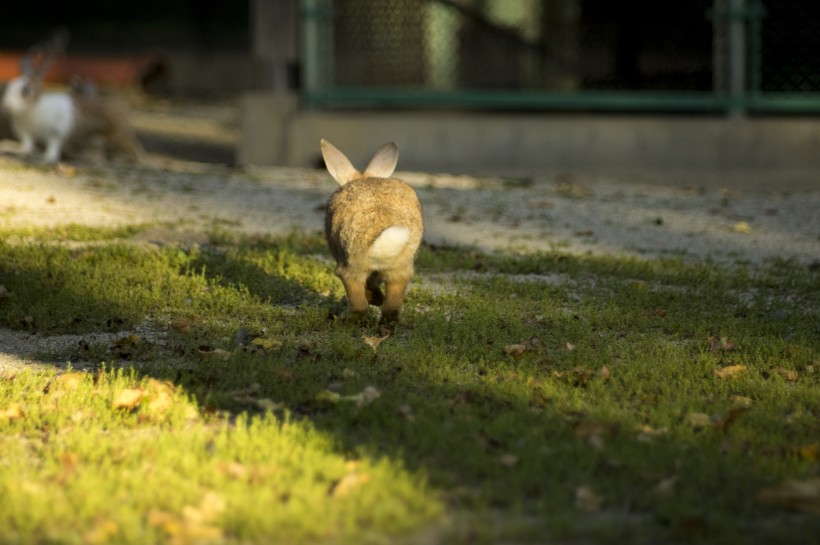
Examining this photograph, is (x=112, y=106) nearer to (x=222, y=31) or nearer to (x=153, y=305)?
(x=153, y=305)

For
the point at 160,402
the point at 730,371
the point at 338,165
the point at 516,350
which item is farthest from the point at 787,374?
the point at 160,402

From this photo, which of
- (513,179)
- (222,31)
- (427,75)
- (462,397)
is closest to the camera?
(462,397)

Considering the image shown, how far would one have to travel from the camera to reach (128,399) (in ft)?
15.1

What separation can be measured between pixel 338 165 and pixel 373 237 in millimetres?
785

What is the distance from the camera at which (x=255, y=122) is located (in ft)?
40.8

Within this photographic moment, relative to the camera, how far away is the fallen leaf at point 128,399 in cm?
458

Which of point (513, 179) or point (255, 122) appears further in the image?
point (255, 122)

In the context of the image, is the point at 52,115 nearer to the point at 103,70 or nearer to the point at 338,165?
the point at 338,165

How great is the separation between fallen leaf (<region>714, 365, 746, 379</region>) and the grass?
2 cm

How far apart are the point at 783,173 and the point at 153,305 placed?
7.48 metres

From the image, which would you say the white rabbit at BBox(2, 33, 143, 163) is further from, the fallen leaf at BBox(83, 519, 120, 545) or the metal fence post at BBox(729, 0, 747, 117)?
the fallen leaf at BBox(83, 519, 120, 545)

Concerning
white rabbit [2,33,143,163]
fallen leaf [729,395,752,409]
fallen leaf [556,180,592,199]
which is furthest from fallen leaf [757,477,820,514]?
white rabbit [2,33,143,163]

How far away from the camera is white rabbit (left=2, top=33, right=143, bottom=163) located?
11.2 m

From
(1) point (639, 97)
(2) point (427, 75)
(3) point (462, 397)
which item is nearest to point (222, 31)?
(2) point (427, 75)
